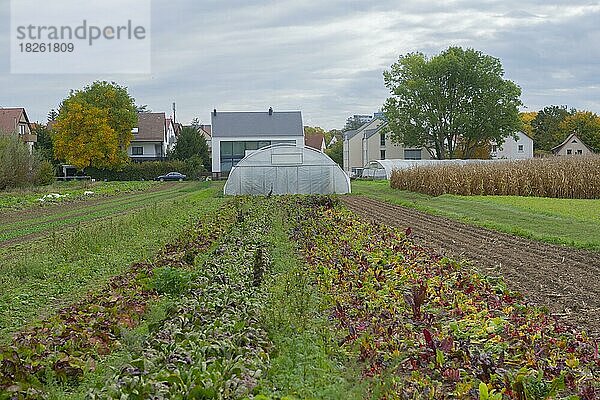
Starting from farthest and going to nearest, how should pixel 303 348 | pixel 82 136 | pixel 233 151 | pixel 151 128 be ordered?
1. pixel 151 128
2. pixel 233 151
3. pixel 82 136
4. pixel 303 348

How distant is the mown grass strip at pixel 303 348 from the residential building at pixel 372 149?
2660 inches

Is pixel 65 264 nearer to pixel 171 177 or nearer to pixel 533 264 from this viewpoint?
pixel 533 264

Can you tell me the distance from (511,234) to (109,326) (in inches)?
443

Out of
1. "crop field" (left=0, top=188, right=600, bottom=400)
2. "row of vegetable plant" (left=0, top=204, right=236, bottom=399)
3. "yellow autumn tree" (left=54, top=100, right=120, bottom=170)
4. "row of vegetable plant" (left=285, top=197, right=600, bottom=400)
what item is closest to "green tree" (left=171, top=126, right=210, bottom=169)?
"yellow autumn tree" (left=54, top=100, right=120, bottom=170)

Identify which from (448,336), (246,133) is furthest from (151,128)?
(448,336)

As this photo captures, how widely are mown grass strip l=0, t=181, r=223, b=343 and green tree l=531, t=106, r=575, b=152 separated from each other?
77985 mm

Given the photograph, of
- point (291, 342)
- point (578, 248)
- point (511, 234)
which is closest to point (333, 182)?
point (511, 234)

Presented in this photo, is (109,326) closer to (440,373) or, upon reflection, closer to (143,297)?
(143,297)

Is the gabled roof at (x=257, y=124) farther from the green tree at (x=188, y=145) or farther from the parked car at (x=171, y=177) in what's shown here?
the parked car at (x=171, y=177)

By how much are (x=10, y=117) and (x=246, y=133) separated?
77.7 feet

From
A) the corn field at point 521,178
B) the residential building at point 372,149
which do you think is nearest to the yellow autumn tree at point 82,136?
the residential building at point 372,149

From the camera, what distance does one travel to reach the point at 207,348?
6184 millimetres

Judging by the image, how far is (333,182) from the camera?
38.5 m

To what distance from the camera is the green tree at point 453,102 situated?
67062 millimetres
